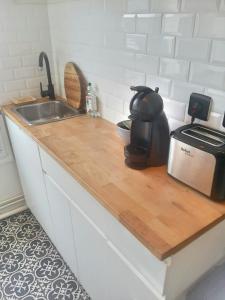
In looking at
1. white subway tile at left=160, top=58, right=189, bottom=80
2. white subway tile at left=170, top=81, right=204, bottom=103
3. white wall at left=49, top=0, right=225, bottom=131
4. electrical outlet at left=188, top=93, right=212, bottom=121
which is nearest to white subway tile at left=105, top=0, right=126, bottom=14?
white wall at left=49, top=0, right=225, bottom=131

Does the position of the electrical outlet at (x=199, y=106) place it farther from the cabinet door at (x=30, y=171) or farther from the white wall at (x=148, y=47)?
the cabinet door at (x=30, y=171)

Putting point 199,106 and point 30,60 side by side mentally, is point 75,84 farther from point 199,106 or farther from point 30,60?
point 199,106

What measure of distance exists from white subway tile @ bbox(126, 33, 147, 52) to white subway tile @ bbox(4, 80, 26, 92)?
3.31 ft

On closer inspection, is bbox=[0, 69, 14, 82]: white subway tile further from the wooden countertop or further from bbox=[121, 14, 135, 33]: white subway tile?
bbox=[121, 14, 135, 33]: white subway tile

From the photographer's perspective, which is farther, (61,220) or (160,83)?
(61,220)

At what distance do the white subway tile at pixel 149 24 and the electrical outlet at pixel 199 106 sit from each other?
35 cm

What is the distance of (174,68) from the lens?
3.56 ft

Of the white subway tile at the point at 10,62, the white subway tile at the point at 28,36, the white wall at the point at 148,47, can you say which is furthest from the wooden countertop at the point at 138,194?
the white subway tile at the point at 28,36

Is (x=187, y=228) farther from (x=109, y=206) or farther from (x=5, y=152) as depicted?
(x=5, y=152)

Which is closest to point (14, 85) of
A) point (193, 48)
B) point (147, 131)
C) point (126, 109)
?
point (126, 109)

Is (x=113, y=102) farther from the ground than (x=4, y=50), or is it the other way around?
(x=4, y=50)

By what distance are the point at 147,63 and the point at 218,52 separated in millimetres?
385

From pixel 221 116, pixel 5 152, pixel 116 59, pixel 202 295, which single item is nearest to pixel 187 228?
pixel 202 295

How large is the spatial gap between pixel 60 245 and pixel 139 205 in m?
0.96
